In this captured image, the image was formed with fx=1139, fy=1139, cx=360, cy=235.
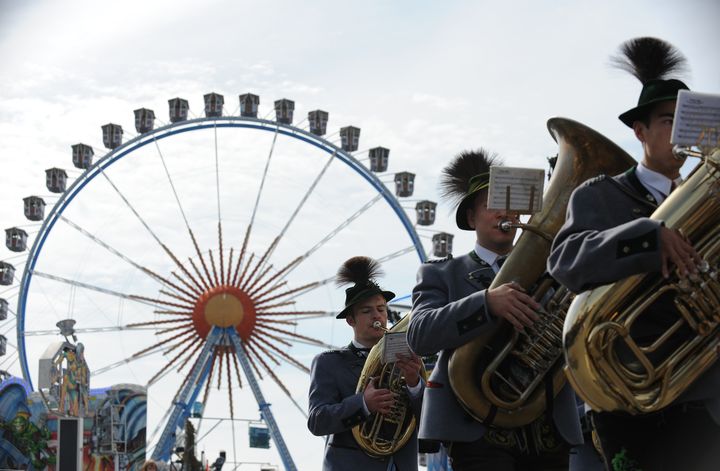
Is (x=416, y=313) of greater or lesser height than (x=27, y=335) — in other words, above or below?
below

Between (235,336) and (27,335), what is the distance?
224 inches

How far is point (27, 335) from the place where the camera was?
2848cm

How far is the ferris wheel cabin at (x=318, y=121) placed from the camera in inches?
1156

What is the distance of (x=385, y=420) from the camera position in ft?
23.4

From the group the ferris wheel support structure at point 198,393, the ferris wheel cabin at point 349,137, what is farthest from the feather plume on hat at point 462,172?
the ferris wheel cabin at point 349,137

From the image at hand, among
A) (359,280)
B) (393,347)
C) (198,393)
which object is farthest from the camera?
(198,393)

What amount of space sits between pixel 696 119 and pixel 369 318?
4.29 m

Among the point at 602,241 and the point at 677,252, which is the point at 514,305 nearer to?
the point at 602,241

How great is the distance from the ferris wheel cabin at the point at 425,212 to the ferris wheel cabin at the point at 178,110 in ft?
21.4

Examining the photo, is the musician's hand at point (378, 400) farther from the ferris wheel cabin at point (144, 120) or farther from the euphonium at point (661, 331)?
the ferris wheel cabin at point (144, 120)

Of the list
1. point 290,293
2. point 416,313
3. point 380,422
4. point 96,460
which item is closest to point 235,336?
point 290,293

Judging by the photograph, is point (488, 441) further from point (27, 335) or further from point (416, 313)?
point (27, 335)

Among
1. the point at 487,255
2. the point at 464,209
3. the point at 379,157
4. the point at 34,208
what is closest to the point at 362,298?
the point at 464,209

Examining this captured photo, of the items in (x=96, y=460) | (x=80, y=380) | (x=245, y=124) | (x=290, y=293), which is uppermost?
(x=245, y=124)
